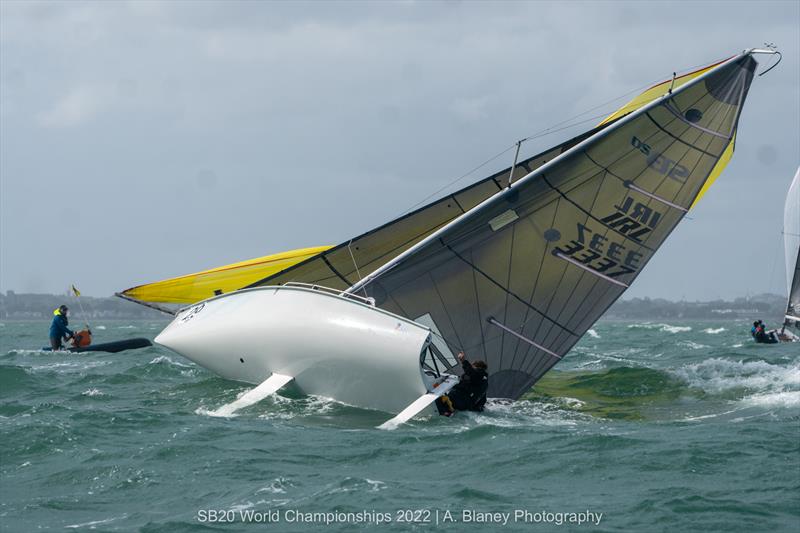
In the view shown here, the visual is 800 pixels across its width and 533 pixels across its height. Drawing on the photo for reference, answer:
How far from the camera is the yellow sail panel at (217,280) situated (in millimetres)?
18156

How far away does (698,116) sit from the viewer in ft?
52.5

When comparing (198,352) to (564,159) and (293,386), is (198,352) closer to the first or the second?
(293,386)

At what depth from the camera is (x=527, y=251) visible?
51.7 ft

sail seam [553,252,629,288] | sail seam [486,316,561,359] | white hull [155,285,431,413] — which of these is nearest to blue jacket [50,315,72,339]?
white hull [155,285,431,413]

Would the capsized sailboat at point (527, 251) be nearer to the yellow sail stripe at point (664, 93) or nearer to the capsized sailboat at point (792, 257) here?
the yellow sail stripe at point (664, 93)

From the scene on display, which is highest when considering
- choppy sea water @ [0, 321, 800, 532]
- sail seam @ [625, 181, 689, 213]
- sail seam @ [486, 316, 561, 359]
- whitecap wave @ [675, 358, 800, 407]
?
sail seam @ [625, 181, 689, 213]

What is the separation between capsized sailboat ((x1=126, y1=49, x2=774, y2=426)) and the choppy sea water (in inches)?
36.5

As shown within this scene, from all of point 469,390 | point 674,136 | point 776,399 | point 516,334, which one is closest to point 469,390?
point 469,390

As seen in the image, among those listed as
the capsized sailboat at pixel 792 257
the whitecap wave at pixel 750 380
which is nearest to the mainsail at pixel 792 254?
the capsized sailboat at pixel 792 257

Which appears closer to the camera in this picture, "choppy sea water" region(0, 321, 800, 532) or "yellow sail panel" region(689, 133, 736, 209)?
"choppy sea water" region(0, 321, 800, 532)

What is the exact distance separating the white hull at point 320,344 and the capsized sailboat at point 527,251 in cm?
5

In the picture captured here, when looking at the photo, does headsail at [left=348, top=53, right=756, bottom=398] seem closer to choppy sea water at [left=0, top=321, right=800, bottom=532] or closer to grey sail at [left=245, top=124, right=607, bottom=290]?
grey sail at [left=245, top=124, right=607, bottom=290]

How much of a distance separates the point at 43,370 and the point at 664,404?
460 inches

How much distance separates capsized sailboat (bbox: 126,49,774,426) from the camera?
15383 millimetres
